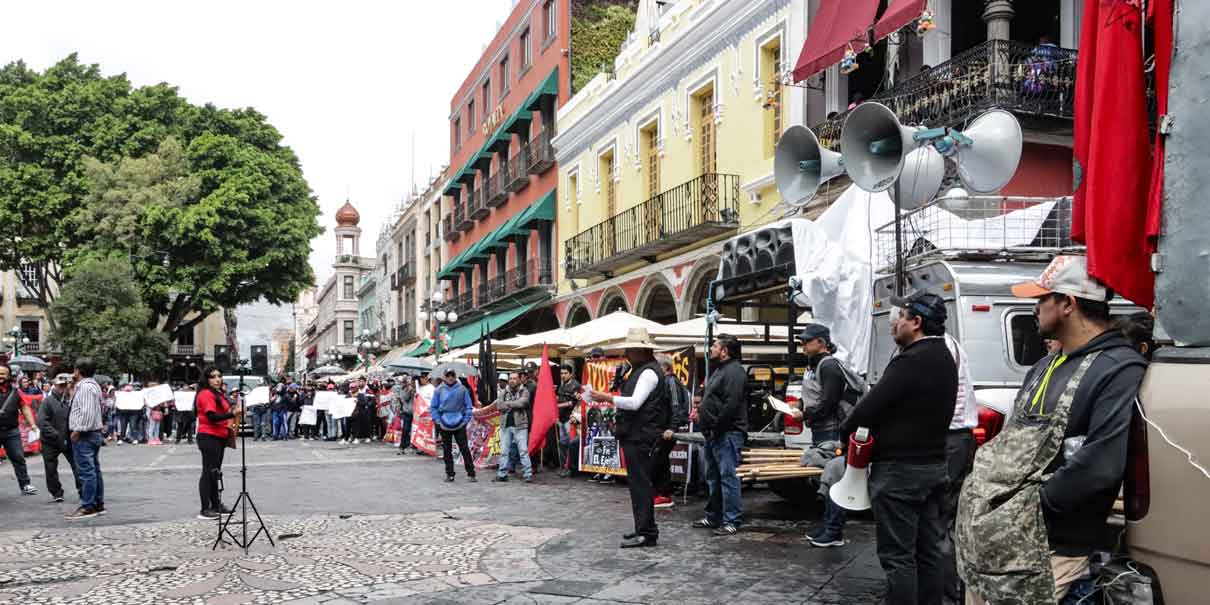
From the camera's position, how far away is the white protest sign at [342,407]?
2689 cm

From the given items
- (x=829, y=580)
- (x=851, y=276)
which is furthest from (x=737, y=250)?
(x=829, y=580)

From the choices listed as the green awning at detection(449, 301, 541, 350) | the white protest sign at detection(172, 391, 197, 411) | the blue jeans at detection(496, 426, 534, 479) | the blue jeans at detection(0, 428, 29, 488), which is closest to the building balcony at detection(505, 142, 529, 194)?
the green awning at detection(449, 301, 541, 350)

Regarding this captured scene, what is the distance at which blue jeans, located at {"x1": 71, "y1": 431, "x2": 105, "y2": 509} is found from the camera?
10812mm

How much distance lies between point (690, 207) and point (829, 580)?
13918mm

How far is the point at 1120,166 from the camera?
135 inches

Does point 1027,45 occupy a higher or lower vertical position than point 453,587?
higher

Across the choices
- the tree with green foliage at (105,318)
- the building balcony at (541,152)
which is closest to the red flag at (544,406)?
the building balcony at (541,152)

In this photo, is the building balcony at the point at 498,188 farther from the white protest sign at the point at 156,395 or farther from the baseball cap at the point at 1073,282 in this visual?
the baseball cap at the point at 1073,282

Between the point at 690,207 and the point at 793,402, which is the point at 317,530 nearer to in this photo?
the point at 793,402

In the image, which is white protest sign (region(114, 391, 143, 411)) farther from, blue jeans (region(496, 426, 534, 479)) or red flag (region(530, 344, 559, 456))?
red flag (region(530, 344, 559, 456))

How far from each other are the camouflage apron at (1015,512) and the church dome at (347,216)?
91436mm

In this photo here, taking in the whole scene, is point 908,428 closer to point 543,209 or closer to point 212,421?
point 212,421

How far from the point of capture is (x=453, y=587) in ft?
22.6

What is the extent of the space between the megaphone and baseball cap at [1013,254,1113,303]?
610 centimetres
